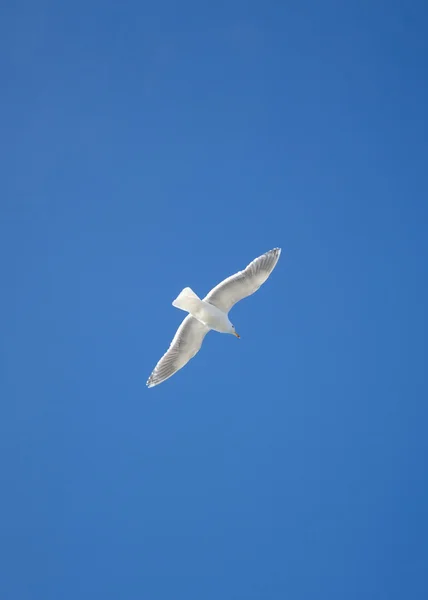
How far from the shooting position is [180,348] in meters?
15.0

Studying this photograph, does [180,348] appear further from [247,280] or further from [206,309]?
[247,280]

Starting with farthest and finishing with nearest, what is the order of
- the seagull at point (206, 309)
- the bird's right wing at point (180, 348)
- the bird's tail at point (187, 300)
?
the bird's right wing at point (180, 348) → the seagull at point (206, 309) → the bird's tail at point (187, 300)

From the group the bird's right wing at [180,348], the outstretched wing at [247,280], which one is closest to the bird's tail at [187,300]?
the outstretched wing at [247,280]

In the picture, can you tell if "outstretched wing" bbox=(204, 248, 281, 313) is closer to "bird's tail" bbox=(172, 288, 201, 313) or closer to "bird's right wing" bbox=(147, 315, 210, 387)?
"bird's tail" bbox=(172, 288, 201, 313)

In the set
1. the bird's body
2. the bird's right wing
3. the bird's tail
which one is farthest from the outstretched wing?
the bird's right wing

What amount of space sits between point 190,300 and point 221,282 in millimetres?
559

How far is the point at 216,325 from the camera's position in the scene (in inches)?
571

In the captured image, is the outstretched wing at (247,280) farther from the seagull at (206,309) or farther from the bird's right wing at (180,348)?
the bird's right wing at (180,348)

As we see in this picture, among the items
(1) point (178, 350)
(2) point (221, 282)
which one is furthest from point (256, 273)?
(1) point (178, 350)

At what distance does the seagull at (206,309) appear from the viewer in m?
14.2

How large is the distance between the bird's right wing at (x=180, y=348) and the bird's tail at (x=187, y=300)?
560mm

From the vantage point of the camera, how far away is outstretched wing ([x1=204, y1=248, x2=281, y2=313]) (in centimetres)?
1422

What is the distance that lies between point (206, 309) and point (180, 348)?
100cm

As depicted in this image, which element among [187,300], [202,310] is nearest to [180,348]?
[202,310]
